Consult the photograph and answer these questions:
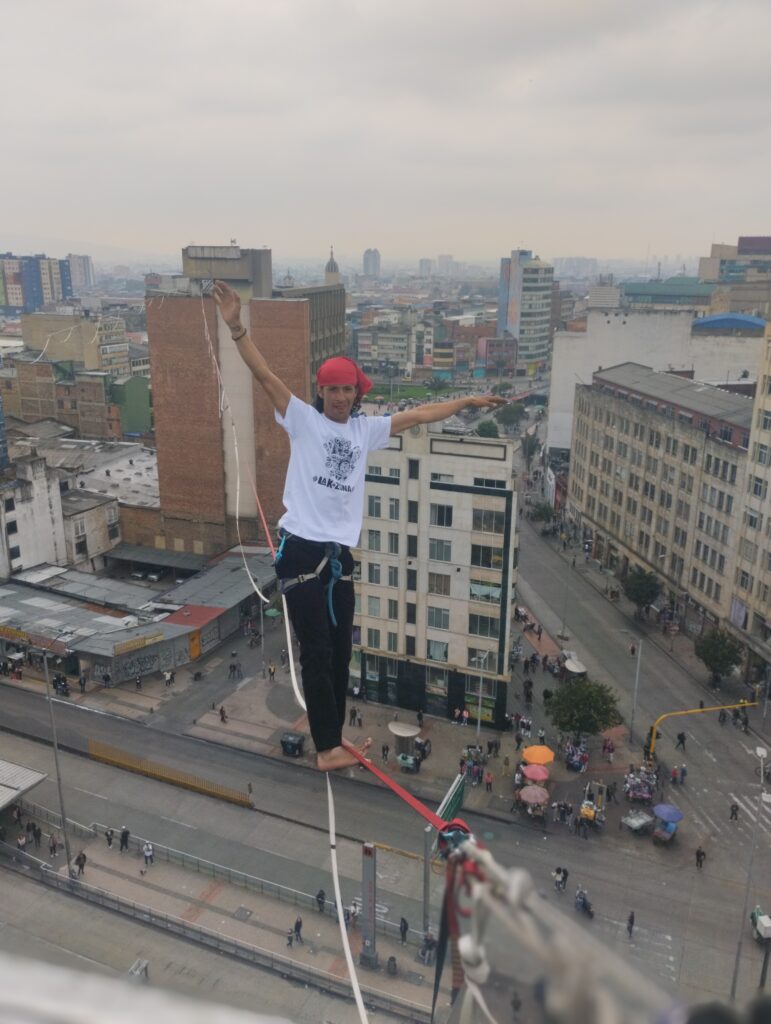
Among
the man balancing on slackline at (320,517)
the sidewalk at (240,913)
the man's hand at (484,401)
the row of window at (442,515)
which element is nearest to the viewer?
the man balancing on slackline at (320,517)

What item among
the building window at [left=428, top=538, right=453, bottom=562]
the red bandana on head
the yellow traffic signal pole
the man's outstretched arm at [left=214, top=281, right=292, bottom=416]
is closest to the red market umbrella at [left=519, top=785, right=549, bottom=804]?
the yellow traffic signal pole

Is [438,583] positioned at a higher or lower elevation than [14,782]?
higher

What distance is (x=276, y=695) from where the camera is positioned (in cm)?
4234

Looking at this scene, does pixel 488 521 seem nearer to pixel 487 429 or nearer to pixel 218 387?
pixel 218 387

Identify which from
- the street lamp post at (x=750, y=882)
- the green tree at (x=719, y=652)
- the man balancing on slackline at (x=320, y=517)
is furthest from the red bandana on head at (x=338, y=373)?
the green tree at (x=719, y=652)

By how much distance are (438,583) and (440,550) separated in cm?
164

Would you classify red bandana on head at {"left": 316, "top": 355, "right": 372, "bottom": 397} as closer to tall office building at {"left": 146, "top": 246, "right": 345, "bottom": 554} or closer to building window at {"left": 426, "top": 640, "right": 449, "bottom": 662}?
building window at {"left": 426, "top": 640, "right": 449, "bottom": 662}

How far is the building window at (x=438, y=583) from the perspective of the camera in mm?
38250

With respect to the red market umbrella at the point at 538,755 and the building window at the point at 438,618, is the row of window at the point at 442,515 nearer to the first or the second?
the building window at the point at 438,618

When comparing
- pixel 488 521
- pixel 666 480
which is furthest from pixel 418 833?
pixel 666 480

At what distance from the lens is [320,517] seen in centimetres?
872

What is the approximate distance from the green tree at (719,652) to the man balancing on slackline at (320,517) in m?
37.3

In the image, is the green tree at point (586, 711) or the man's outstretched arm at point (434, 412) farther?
the green tree at point (586, 711)

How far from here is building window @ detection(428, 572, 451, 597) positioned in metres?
38.2
